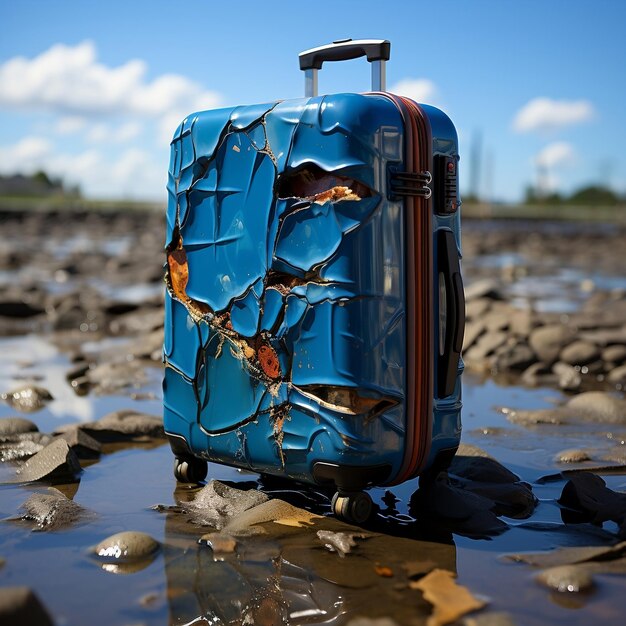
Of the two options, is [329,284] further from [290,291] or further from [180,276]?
[180,276]

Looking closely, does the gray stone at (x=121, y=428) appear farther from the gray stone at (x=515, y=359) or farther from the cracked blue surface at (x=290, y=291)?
the gray stone at (x=515, y=359)

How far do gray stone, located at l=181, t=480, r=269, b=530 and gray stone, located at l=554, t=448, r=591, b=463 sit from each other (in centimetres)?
149

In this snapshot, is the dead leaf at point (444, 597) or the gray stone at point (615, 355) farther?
the gray stone at point (615, 355)

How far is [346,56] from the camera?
3.45 meters

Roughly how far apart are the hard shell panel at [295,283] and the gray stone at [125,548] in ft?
1.90

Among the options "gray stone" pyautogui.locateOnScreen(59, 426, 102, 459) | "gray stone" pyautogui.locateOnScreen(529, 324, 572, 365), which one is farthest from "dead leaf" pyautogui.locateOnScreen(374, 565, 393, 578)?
"gray stone" pyautogui.locateOnScreen(529, 324, 572, 365)

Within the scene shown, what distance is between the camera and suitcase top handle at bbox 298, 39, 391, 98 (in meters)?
3.31

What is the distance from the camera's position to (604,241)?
114 feet

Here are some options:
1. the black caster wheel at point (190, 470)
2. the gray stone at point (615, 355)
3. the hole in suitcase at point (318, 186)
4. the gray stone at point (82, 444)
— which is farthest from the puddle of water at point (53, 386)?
the gray stone at point (615, 355)

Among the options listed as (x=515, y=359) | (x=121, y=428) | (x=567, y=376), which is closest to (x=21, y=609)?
(x=121, y=428)

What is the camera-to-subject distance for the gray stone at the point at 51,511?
3166 millimetres

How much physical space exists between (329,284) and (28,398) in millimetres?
2932

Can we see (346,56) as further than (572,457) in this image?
No

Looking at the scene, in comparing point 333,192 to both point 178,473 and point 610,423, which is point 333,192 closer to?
point 178,473
